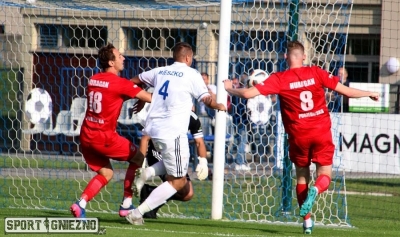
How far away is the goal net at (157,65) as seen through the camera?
38.9ft

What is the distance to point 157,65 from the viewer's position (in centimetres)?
1431

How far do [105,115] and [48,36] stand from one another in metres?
5.18

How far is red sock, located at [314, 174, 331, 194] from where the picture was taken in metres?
9.21

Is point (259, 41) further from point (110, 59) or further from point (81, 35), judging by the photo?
point (81, 35)

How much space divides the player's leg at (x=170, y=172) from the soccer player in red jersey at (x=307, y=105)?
32.1 inches

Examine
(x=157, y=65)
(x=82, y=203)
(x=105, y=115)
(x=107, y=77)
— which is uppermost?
(x=157, y=65)

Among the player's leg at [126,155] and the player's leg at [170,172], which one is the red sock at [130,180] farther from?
the player's leg at [170,172]

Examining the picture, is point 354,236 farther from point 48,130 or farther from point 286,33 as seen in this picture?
point 48,130


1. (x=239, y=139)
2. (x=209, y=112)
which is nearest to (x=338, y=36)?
(x=239, y=139)

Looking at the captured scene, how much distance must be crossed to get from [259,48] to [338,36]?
1053 mm

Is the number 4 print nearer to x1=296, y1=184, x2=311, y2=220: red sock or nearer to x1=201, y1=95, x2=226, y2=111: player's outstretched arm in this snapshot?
x1=201, y1=95, x2=226, y2=111: player's outstretched arm

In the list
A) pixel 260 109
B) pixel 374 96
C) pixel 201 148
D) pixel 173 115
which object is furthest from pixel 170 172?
pixel 260 109

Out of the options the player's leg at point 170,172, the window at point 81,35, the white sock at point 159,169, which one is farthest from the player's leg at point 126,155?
the window at point 81,35

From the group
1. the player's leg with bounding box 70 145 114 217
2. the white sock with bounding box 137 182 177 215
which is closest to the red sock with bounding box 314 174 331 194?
the white sock with bounding box 137 182 177 215
